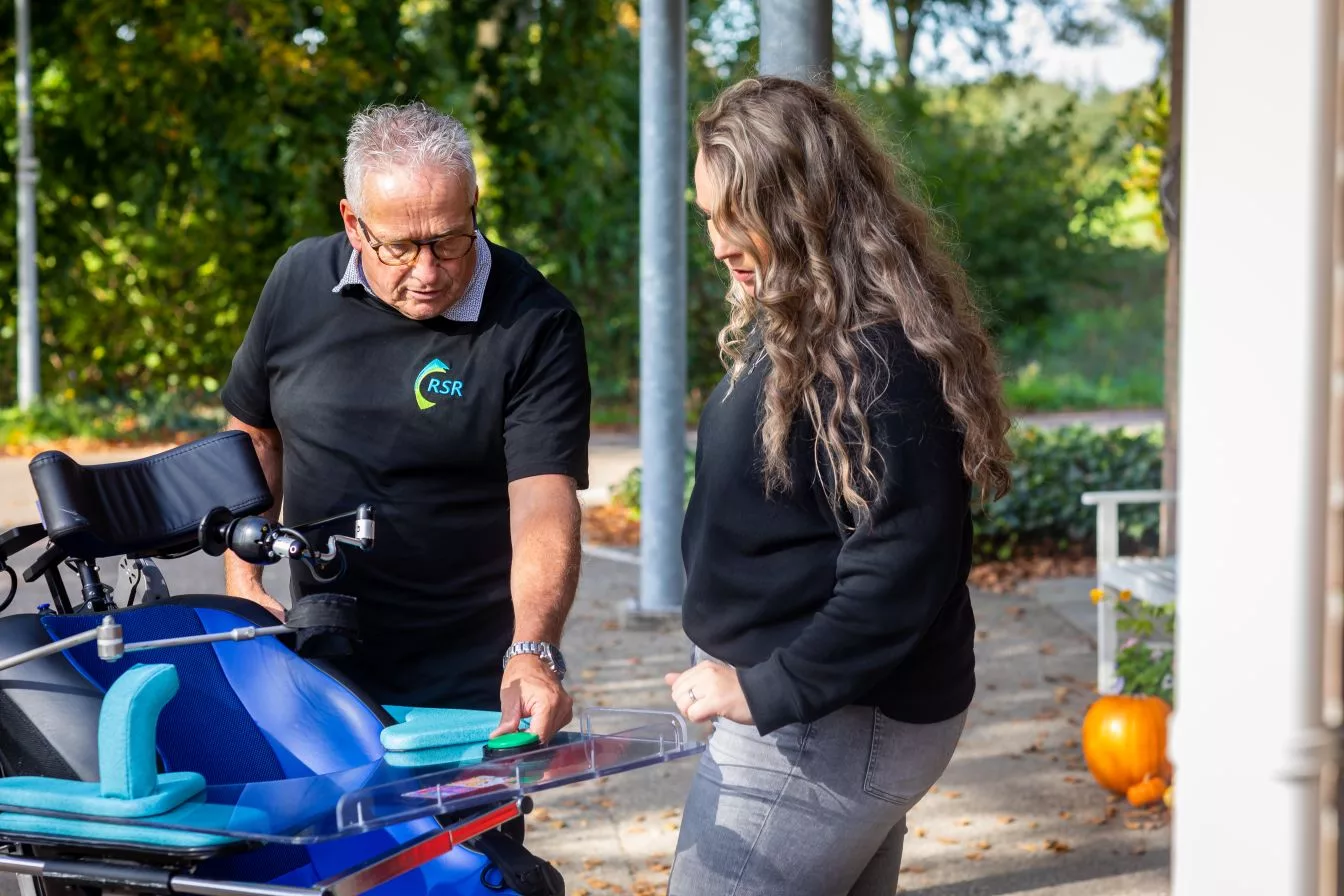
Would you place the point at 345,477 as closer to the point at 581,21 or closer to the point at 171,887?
the point at 171,887

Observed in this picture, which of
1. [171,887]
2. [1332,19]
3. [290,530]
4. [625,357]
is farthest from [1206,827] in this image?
[625,357]

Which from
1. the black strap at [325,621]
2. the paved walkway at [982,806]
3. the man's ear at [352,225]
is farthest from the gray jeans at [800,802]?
the paved walkway at [982,806]

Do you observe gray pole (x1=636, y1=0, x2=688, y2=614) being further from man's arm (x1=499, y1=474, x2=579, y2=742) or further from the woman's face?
the woman's face

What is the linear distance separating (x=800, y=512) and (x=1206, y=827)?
0.78 m

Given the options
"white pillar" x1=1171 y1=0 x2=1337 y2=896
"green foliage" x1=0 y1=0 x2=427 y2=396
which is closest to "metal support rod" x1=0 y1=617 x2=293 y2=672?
"white pillar" x1=1171 y1=0 x2=1337 y2=896

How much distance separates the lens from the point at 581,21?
12.1 metres

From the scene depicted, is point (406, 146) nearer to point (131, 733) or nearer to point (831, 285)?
point (831, 285)

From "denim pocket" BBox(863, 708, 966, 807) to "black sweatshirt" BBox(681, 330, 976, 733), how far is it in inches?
0.8

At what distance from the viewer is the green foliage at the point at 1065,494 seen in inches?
371

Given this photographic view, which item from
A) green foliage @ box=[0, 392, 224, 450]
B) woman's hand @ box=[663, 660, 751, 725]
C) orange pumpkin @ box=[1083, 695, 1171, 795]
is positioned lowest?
orange pumpkin @ box=[1083, 695, 1171, 795]

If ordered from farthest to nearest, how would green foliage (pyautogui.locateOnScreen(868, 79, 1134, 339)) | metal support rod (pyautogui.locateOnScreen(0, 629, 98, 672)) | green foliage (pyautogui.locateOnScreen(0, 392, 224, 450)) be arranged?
green foliage (pyautogui.locateOnScreen(868, 79, 1134, 339)) → green foliage (pyautogui.locateOnScreen(0, 392, 224, 450)) → metal support rod (pyautogui.locateOnScreen(0, 629, 98, 672))

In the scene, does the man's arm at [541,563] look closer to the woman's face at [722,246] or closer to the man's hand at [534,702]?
the man's hand at [534,702]

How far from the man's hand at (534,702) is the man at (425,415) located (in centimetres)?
31

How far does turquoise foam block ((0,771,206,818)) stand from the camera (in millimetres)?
1872
